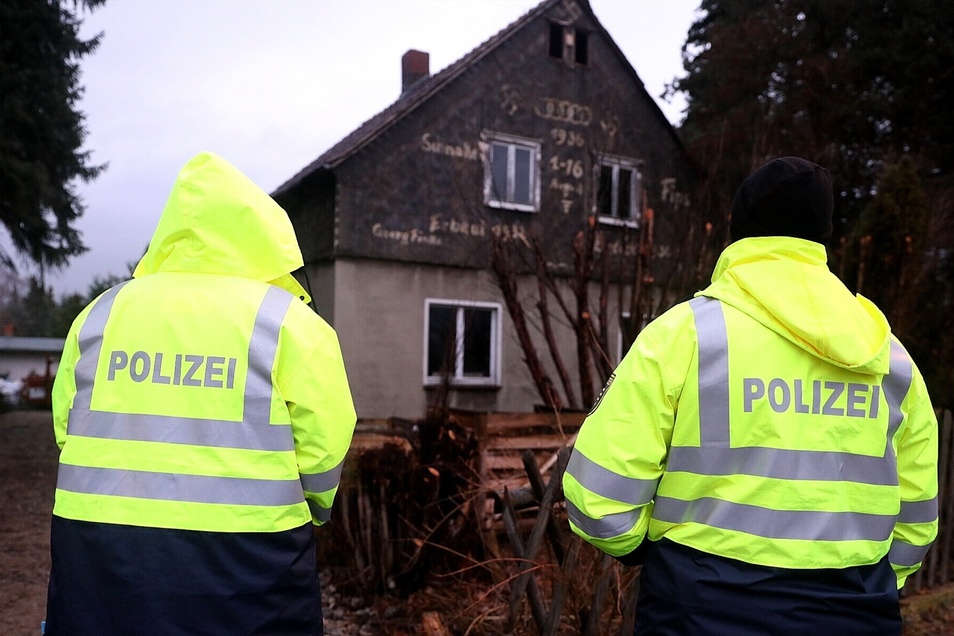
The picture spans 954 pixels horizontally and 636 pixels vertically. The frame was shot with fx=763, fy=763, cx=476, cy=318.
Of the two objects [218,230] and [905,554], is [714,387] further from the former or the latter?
[218,230]

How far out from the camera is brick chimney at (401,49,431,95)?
1449 cm

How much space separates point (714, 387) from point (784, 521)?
1.10 ft

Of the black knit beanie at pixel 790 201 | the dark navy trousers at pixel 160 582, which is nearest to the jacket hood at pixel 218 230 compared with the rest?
the dark navy trousers at pixel 160 582

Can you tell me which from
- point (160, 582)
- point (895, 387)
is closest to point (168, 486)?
point (160, 582)

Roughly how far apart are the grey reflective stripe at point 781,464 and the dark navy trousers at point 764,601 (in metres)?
0.20

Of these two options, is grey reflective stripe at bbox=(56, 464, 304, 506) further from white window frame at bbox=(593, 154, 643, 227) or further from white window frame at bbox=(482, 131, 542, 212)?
white window frame at bbox=(482, 131, 542, 212)

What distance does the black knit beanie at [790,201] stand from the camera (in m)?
1.90

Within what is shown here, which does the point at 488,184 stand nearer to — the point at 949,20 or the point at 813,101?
the point at 813,101

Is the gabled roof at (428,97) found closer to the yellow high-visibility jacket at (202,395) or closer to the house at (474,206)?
the house at (474,206)

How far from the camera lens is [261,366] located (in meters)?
1.94

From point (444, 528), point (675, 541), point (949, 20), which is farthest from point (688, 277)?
point (949, 20)

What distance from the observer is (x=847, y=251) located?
22.1 feet

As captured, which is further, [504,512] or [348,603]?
[348,603]

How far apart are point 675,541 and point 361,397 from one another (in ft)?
29.3
